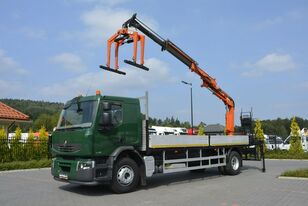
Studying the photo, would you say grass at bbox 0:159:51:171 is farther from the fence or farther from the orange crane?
the orange crane

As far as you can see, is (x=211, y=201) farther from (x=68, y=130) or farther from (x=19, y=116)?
(x=19, y=116)

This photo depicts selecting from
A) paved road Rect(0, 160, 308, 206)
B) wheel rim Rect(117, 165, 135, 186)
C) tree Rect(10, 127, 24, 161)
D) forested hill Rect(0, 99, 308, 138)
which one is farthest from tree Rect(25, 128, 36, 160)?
forested hill Rect(0, 99, 308, 138)

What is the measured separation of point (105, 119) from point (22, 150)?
1216 centimetres

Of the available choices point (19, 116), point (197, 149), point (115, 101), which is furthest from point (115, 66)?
point (19, 116)

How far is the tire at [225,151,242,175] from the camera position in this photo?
14.1 m

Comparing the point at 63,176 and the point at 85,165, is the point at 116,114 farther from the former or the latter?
the point at 63,176

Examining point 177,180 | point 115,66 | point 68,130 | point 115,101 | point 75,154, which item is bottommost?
point 177,180

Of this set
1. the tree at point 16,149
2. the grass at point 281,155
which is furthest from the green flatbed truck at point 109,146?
the grass at point 281,155

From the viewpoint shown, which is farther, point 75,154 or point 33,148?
point 33,148

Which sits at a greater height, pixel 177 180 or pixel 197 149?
pixel 197 149

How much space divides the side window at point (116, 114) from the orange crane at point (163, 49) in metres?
2.03

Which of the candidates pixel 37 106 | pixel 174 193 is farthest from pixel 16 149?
pixel 37 106

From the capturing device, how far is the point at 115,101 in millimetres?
10367

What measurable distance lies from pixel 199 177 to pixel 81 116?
5.71m
